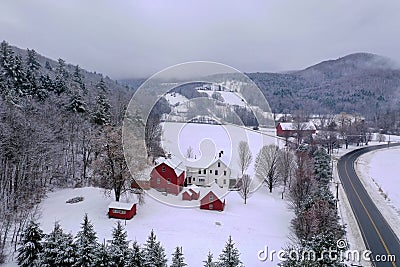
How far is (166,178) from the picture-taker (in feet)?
74.4

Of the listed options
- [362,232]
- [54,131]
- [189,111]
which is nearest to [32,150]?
[54,131]

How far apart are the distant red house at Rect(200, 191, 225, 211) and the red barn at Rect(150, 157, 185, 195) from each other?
3298mm

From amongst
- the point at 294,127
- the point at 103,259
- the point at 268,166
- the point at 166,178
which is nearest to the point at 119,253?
the point at 103,259

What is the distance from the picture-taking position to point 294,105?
105m

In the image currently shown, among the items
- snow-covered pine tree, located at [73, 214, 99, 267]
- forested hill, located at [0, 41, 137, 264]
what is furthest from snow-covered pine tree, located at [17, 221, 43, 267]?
snow-covered pine tree, located at [73, 214, 99, 267]

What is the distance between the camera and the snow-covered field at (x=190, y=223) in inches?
572

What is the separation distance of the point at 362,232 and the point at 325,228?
18.2 feet

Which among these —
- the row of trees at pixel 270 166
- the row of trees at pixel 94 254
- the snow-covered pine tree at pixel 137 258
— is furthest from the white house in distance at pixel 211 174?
the snow-covered pine tree at pixel 137 258

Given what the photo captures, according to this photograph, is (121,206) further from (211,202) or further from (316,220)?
(316,220)

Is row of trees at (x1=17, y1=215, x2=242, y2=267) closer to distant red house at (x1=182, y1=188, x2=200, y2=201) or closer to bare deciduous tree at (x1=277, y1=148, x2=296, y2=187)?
distant red house at (x1=182, y1=188, x2=200, y2=201)

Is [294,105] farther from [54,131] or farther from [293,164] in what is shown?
[54,131]

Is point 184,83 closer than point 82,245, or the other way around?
point 82,245

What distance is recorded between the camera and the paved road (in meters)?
15.3

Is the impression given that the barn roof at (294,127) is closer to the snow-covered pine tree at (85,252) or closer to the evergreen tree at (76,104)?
the evergreen tree at (76,104)
